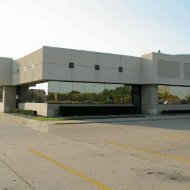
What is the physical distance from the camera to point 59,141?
13.1m

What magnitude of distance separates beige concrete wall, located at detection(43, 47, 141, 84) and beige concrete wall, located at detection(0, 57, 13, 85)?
12.0m

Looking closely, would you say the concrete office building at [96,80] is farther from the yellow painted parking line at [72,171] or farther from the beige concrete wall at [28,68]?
the yellow painted parking line at [72,171]

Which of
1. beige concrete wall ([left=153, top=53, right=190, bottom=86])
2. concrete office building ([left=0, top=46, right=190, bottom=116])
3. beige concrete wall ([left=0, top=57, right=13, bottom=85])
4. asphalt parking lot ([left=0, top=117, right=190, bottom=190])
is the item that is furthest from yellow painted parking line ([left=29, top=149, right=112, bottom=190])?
beige concrete wall ([left=0, top=57, right=13, bottom=85])

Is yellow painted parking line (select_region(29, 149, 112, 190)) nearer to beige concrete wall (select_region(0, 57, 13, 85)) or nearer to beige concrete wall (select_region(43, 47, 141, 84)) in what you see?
beige concrete wall (select_region(43, 47, 141, 84))

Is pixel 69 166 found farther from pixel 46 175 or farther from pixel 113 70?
pixel 113 70

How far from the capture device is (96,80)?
101 feet

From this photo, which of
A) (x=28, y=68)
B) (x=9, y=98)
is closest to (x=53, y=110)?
A: (x=28, y=68)

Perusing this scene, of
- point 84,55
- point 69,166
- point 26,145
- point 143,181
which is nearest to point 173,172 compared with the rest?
point 143,181

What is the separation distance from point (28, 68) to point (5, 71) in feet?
24.0

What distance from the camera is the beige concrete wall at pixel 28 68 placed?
28812 millimetres

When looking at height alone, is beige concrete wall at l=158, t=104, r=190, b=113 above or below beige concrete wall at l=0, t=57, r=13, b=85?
below

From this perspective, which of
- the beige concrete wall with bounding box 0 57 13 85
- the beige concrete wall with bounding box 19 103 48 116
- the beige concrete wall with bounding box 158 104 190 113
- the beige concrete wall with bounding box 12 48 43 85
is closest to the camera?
the beige concrete wall with bounding box 12 48 43 85

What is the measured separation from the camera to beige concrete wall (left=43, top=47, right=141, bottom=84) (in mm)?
28342

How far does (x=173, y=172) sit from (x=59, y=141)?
21.4 ft
